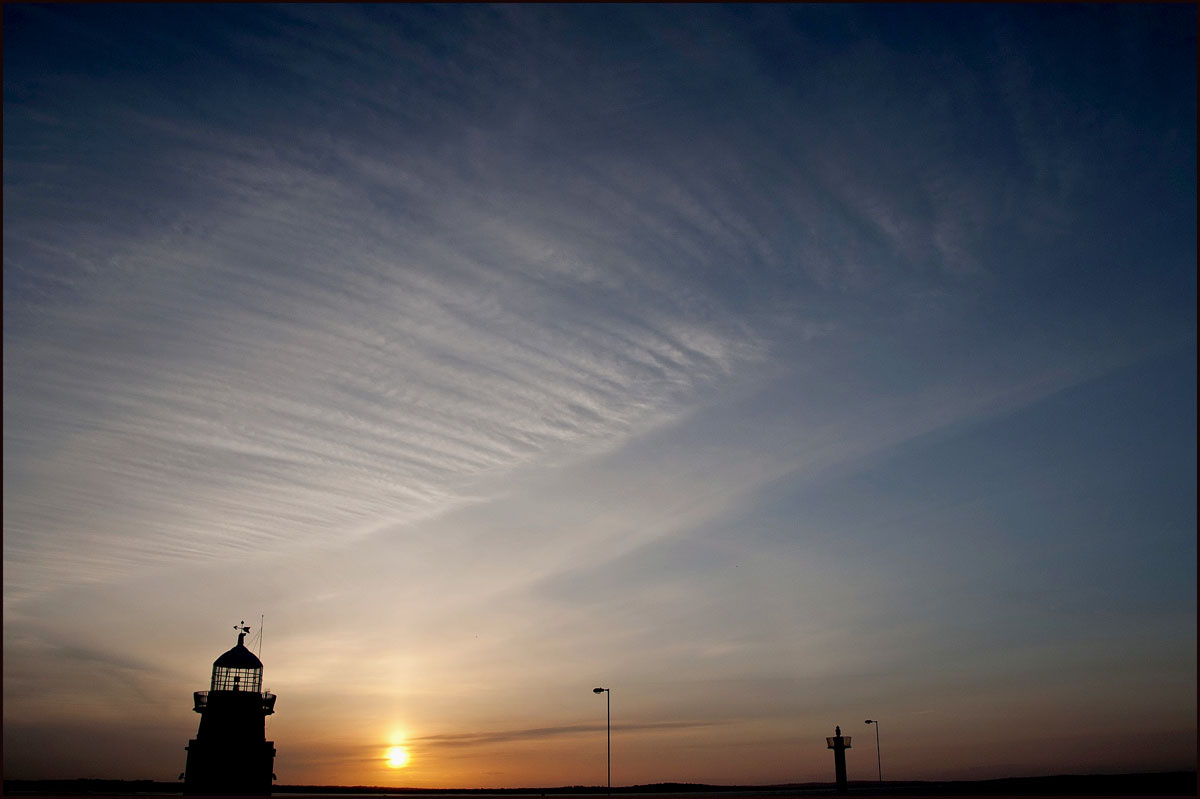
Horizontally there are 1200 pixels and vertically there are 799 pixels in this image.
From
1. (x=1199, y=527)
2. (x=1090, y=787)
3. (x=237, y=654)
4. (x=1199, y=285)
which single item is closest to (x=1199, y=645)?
(x=1199, y=527)

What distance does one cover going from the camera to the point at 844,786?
5878 cm

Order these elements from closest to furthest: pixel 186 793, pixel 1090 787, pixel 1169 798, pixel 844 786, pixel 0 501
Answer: pixel 0 501 → pixel 1169 798 → pixel 186 793 → pixel 1090 787 → pixel 844 786

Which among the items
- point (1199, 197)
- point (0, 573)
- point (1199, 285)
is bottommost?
point (0, 573)

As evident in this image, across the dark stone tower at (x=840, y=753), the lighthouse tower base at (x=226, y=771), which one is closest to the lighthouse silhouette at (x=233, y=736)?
the lighthouse tower base at (x=226, y=771)

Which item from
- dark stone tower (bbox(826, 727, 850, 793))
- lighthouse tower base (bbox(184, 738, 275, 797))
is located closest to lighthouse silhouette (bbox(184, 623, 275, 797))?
lighthouse tower base (bbox(184, 738, 275, 797))

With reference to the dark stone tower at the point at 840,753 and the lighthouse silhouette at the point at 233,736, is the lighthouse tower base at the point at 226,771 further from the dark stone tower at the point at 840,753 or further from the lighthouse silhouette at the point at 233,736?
the dark stone tower at the point at 840,753

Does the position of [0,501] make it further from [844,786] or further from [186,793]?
[844,786]

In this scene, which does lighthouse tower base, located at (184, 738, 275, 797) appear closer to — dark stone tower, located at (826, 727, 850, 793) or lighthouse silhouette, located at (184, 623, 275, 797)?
lighthouse silhouette, located at (184, 623, 275, 797)

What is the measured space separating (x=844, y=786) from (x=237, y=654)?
151 feet

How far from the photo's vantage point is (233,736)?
50625 mm

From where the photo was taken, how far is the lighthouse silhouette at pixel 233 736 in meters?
48.5

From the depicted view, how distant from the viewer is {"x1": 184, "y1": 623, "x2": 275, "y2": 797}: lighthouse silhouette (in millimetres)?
48531

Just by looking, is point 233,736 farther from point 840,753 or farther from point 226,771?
point 840,753

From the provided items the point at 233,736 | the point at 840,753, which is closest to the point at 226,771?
the point at 233,736
